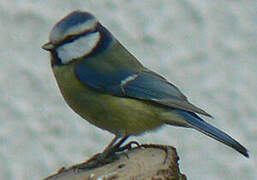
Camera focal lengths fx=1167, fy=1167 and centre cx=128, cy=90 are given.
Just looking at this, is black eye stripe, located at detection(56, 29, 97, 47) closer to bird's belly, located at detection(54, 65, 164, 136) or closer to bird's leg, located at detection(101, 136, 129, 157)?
bird's belly, located at detection(54, 65, 164, 136)

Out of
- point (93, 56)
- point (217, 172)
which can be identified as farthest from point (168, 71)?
point (93, 56)

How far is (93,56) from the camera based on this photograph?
1.98m

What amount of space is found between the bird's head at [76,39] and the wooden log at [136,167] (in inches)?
8.0

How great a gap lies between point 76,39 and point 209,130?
27 cm

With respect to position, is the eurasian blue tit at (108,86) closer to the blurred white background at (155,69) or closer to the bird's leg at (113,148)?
the bird's leg at (113,148)

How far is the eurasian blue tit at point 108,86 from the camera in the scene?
75.7 inches

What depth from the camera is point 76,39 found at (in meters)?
1.95

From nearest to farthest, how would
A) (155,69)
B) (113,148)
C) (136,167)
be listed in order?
(136,167) < (113,148) < (155,69)

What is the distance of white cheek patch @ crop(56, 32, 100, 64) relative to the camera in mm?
1938

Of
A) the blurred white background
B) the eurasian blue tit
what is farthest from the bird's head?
the blurred white background

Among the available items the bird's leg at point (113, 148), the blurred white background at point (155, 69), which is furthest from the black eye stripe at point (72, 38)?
the blurred white background at point (155, 69)

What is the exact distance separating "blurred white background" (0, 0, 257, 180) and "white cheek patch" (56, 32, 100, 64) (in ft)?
2.24

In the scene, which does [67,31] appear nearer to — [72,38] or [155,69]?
[72,38]

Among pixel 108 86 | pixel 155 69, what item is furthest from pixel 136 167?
pixel 155 69
